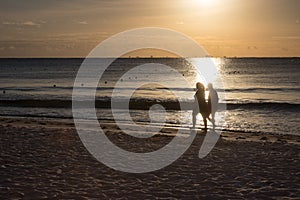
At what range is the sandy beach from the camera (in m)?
8.08

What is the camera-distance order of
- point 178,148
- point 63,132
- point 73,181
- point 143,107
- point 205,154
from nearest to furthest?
point 73,181
point 205,154
point 178,148
point 63,132
point 143,107

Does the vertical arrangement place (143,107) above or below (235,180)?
above

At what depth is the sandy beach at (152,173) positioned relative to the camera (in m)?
8.08

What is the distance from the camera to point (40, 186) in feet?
27.7

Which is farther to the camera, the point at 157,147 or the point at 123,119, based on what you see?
the point at 123,119

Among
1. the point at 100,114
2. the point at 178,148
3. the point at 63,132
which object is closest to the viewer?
the point at 178,148

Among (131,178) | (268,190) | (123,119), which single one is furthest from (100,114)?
(268,190)

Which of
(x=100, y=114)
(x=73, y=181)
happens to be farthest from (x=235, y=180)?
(x=100, y=114)

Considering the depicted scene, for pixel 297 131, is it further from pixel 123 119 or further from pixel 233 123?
pixel 123 119

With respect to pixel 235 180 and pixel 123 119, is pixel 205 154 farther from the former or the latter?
pixel 123 119

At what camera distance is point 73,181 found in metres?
8.88

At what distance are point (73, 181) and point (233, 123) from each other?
559 inches

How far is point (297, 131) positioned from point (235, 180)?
34.3 feet

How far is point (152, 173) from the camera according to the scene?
9828mm
